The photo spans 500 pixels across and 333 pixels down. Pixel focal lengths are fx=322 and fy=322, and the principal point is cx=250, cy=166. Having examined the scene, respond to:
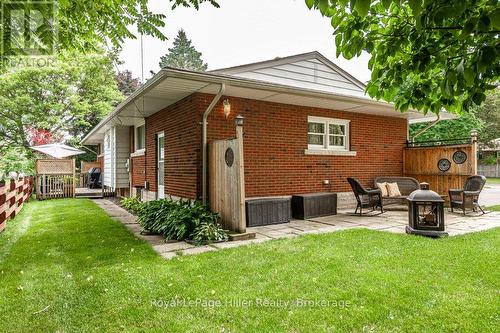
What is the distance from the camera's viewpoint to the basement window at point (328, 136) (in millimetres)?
8984

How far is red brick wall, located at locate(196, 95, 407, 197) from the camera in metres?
7.74

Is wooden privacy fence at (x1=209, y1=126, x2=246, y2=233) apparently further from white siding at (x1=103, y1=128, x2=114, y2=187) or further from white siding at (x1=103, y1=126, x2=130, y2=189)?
white siding at (x1=103, y1=128, x2=114, y2=187)

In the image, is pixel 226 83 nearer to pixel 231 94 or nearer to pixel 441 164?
pixel 231 94

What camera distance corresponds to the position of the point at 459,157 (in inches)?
367

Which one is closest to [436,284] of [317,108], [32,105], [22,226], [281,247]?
[281,247]

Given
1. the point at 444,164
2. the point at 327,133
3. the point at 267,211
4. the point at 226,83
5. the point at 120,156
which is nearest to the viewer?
the point at 226,83

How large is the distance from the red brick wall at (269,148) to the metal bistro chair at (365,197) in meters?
0.86

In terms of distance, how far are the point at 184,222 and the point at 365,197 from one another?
18.9 ft

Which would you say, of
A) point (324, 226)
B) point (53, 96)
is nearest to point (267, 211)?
point (324, 226)

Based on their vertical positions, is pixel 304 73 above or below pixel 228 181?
above

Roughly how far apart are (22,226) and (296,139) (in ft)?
22.3

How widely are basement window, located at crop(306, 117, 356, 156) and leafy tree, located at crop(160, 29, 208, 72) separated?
3838cm

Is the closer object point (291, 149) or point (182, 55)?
point (291, 149)

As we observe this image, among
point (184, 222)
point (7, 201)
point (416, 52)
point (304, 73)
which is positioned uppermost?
point (304, 73)
